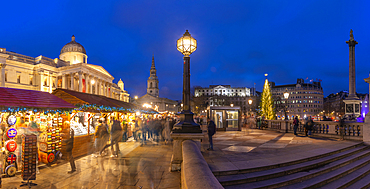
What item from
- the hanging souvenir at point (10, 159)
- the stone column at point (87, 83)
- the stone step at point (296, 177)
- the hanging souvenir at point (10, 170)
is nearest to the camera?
the stone step at point (296, 177)

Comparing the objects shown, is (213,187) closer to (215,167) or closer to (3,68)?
(215,167)

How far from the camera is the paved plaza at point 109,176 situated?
6066 millimetres

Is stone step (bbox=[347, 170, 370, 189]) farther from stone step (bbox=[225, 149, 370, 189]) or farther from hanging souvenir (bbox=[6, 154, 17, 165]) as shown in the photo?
hanging souvenir (bbox=[6, 154, 17, 165])

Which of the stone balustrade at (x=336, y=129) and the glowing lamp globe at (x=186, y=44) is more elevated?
the glowing lamp globe at (x=186, y=44)

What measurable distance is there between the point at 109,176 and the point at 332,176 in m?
7.69

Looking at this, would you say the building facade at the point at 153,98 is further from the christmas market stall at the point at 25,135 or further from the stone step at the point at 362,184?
the stone step at the point at 362,184

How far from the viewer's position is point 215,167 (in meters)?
5.93

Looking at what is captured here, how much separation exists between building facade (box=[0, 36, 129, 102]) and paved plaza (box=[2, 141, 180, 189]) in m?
53.9

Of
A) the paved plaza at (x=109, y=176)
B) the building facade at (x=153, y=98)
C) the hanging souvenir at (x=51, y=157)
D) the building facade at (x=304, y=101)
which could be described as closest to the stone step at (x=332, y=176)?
the paved plaza at (x=109, y=176)

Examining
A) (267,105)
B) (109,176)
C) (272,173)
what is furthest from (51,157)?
(267,105)

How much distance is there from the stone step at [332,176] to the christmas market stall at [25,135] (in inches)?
350

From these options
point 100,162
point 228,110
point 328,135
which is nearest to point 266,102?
point 228,110

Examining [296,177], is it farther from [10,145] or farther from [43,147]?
[43,147]

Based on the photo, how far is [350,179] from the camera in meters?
6.76
